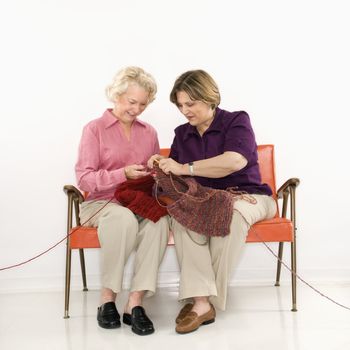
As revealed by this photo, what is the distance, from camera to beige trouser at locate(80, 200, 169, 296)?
2293 millimetres

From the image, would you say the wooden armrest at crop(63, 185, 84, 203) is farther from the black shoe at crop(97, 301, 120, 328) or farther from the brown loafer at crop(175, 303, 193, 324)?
the brown loafer at crop(175, 303, 193, 324)

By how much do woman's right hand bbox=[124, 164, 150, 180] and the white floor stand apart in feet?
2.24

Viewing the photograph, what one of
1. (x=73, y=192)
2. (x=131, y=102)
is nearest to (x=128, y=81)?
(x=131, y=102)

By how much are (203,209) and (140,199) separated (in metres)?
0.30

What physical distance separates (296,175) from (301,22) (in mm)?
924

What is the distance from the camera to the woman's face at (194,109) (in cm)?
245

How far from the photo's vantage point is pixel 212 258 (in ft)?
7.64

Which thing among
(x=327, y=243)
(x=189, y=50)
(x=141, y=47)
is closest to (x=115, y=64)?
(x=141, y=47)

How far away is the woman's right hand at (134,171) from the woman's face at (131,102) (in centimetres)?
31

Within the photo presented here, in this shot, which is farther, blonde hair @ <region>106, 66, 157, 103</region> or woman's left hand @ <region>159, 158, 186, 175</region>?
blonde hair @ <region>106, 66, 157, 103</region>

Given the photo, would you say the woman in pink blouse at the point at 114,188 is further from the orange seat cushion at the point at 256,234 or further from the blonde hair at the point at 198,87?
the blonde hair at the point at 198,87

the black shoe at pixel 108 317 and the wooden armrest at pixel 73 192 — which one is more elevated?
the wooden armrest at pixel 73 192

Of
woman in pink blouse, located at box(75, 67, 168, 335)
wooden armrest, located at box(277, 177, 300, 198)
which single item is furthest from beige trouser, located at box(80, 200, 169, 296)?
wooden armrest, located at box(277, 177, 300, 198)

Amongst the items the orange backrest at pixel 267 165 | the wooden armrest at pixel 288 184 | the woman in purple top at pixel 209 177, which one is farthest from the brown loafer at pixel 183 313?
the orange backrest at pixel 267 165
